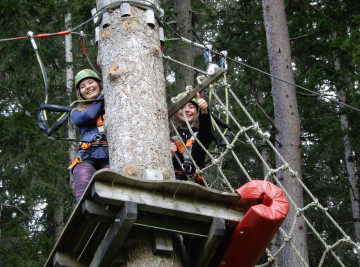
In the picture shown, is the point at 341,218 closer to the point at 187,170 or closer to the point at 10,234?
the point at 10,234

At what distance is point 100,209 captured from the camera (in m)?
2.93

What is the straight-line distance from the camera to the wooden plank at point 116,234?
9.23ft

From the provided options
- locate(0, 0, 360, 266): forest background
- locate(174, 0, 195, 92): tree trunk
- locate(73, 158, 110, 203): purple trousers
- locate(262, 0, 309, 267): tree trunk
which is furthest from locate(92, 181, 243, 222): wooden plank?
locate(174, 0, 195, 92): tree trunk

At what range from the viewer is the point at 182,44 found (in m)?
9.22

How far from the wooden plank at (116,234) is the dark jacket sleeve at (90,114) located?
1.32 metres

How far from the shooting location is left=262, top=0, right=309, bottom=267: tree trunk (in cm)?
674

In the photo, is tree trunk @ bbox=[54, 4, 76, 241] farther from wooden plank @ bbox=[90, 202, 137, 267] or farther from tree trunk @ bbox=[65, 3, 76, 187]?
wooden plank @ bbox=[90, 202, 137, 267]

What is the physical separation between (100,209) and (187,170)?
6.27 feet

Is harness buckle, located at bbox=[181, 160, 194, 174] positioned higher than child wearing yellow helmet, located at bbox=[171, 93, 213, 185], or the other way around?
child wearing yellow helmet, located at bbox=[171, 93, 213, 185]

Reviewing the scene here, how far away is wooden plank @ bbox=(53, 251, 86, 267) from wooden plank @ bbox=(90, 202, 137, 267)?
0.94ft

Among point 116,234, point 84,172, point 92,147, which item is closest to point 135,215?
point 116,234

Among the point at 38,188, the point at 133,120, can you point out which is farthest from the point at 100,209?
the point at 38,188

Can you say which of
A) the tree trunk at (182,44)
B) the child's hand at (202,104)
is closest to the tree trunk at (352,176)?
the tree trunk at (182,44)

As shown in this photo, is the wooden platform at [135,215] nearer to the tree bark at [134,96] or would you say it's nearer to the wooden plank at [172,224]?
the wooden plank at [172,224]
